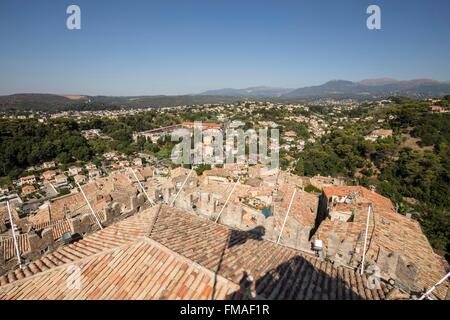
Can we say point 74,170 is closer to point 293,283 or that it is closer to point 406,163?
point 293,283

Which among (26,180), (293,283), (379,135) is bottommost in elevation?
(26,180)

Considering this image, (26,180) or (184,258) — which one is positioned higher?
(184,258)

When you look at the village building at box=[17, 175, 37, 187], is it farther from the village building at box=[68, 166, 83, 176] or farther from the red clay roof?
the red clay roof

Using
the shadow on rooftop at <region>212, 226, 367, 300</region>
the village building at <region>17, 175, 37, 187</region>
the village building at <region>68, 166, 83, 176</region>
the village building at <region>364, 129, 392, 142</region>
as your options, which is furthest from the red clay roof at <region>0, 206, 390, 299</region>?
the village building at <region>68, 166, 83, 176</region>

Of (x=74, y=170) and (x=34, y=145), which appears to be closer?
(x=74, y=170)

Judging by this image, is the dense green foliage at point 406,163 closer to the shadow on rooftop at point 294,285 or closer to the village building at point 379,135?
the village building at point 379,135

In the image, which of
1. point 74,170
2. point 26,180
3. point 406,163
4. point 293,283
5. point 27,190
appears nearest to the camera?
point 293,283

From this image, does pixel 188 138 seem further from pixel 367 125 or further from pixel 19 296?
pixel 19 296

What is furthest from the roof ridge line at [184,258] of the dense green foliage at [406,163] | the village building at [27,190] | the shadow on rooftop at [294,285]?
the village building at [27,190]

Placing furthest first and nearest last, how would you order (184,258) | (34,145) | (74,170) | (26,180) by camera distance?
(34,145) → (74,170) → (26,180) → (184,258)

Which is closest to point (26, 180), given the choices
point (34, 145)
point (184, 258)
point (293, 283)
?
point (34, 145)
